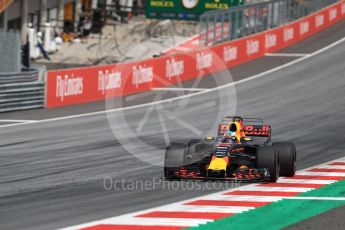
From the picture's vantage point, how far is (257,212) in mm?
12578

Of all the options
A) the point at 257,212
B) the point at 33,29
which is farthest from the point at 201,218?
the point at 33,29

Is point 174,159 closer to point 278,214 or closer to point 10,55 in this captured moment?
point 278,214

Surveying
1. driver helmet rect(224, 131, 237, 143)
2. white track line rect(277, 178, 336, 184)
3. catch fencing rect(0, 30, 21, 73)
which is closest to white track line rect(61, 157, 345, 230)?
white track line rect(277, 178, 336, 184)

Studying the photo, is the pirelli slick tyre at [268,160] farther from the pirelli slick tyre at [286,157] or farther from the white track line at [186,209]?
the pirelli slick tyre at [286,157]

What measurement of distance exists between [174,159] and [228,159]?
88 centimetres

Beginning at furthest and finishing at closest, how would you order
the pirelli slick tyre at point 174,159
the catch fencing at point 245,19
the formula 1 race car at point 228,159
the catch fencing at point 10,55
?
1. the catch fencing at point 245,19
2. the catch fencing at point 10,55
3. the pirelli slick tyre at point 174,159
4. the formula 1 race car at point 228,159

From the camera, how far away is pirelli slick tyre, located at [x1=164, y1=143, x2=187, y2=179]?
1511cm

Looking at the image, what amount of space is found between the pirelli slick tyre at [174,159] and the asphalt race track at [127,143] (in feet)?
2.14

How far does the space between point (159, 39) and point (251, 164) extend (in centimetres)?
4350

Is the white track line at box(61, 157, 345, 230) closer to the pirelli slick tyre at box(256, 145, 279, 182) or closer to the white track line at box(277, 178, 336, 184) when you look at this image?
the white track line at box(277, 178, 336, 184)

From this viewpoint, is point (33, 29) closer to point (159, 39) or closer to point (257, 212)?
point (159, 39)

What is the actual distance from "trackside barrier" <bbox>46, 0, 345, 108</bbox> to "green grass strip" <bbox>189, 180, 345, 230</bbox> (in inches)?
740

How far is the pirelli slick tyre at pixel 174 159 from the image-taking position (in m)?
15.1

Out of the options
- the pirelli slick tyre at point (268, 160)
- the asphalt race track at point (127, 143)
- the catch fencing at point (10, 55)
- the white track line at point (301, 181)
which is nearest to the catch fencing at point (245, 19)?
the asphalt race track at point (127, 143)
